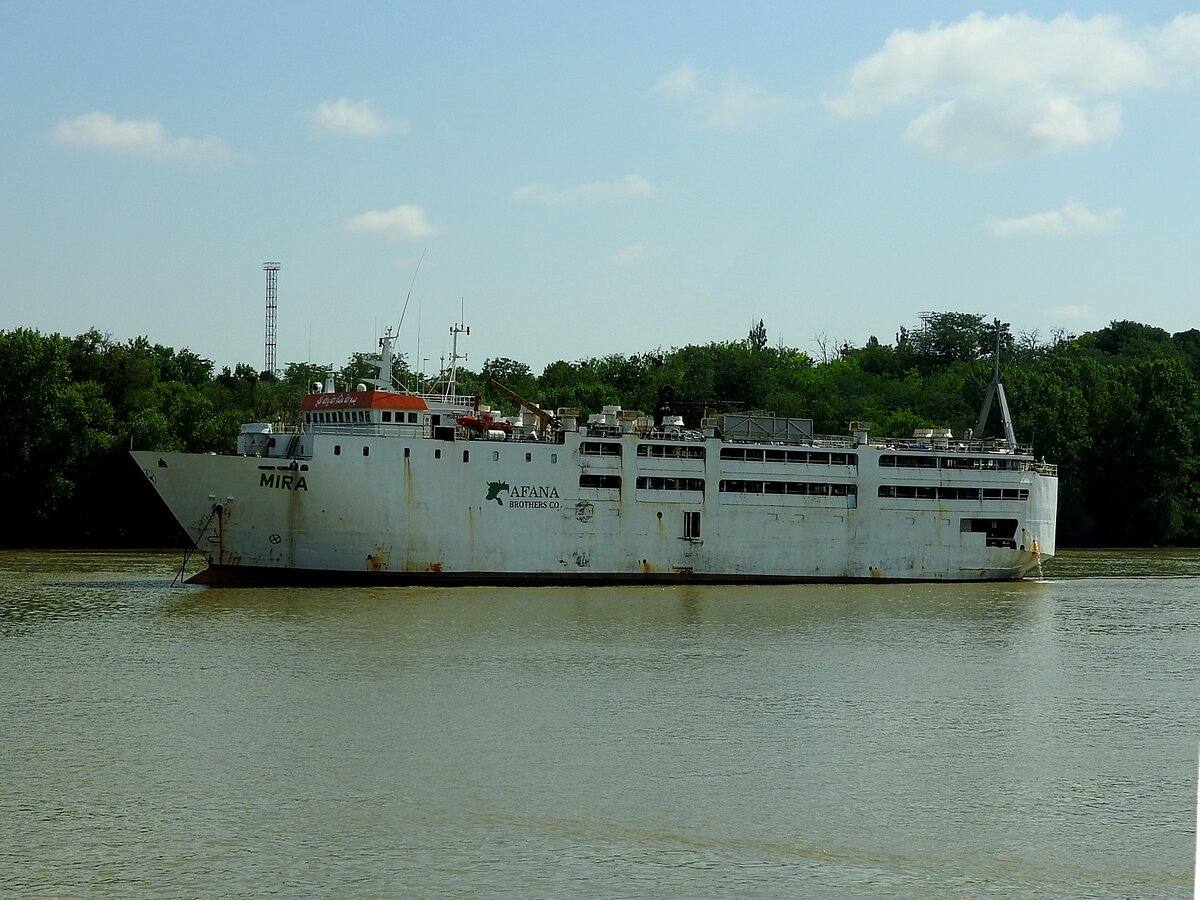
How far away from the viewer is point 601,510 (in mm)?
47188

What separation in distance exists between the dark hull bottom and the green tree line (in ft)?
23.9

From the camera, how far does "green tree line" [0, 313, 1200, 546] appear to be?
6738 centimetres

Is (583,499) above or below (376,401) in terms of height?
below

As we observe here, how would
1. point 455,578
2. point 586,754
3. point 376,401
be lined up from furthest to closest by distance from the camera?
point 455,578 → point 376,401 → point 586,754

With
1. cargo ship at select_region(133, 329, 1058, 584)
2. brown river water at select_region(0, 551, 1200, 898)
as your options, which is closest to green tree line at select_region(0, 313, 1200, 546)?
cargo ship at select_region(133, 329, 1058, 584)

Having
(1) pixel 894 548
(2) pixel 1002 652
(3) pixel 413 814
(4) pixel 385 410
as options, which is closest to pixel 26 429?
(4) pixel 385 410

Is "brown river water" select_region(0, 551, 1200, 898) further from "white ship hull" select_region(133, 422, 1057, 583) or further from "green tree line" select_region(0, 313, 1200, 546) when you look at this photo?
"green tree line" select_region(0, 313, 1200, 546)

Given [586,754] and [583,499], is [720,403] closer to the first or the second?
[583,499]

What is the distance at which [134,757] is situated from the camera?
21.3 meters

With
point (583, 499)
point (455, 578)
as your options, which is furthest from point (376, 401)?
point (583, 499)

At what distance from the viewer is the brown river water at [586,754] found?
16.7 metres

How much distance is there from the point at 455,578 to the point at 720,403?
12.9m

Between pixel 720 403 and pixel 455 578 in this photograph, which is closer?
pixel 455 578

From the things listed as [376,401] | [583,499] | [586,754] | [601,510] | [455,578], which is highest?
[376,401]
